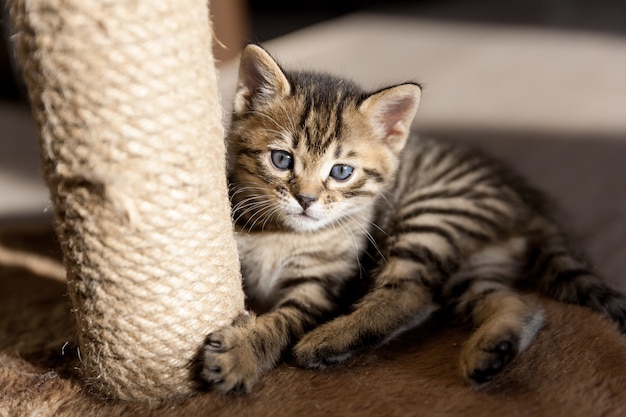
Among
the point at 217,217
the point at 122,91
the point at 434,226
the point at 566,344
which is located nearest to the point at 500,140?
the point at 434,226

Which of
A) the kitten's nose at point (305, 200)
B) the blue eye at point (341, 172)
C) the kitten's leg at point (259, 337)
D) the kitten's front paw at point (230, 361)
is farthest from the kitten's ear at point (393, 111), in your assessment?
the kitten's front paw at point (230, 361)

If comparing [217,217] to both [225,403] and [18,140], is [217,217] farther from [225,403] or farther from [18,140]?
[18,140]

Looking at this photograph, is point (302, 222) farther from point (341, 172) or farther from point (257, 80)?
point (257, 80)

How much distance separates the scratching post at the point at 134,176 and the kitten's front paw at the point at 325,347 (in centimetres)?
17

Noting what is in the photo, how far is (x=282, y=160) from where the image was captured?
1.47 metres

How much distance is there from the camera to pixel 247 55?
1453 millimetres

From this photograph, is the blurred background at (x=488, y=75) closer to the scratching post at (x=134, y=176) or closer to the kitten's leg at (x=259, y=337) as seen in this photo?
the kitten's leg at (x=259, y=337)

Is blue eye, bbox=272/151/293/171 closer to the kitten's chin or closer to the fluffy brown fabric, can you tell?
the kitten's chin

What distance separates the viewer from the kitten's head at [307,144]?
→ 144 centimetres

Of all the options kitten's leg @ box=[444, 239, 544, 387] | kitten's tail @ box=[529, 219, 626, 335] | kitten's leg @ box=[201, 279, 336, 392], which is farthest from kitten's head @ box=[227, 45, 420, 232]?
kitten's tail @ box=[529, 219, 626, 335]

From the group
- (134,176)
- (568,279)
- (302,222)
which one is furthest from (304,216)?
(568,279)

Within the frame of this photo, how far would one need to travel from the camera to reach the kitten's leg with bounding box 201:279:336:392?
1211 mm

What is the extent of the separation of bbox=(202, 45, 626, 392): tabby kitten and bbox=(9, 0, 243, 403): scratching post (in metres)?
0.18

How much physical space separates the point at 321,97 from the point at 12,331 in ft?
2.97
